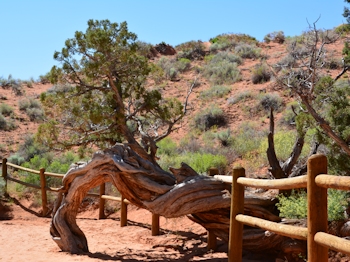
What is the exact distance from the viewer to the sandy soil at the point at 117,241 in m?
7.79

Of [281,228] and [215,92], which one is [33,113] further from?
[281,228]

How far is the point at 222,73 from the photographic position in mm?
29047

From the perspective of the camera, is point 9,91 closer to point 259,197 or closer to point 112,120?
point 112,120

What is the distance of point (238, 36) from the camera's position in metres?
38.6

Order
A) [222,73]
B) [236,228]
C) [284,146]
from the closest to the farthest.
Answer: [236,228]
[284,146]
[222,73]

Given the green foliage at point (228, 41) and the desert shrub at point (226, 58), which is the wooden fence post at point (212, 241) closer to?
the desert shrub at point (226, 58)

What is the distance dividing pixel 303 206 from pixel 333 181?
3.10 m

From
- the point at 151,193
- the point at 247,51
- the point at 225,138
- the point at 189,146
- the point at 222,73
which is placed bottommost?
the point at 151,193

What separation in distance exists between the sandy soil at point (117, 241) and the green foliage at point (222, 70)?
16.9 metres

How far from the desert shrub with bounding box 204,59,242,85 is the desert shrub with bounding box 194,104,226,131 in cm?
573

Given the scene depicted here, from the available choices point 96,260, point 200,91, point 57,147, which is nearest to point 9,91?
point 200,91

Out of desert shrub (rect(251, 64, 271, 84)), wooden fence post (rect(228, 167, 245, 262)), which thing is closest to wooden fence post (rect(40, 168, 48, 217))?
wooden fence post (rect(228, 167, 245, 262))

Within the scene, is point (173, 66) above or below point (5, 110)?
above

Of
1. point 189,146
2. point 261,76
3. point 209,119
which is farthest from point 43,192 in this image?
point 261,76
